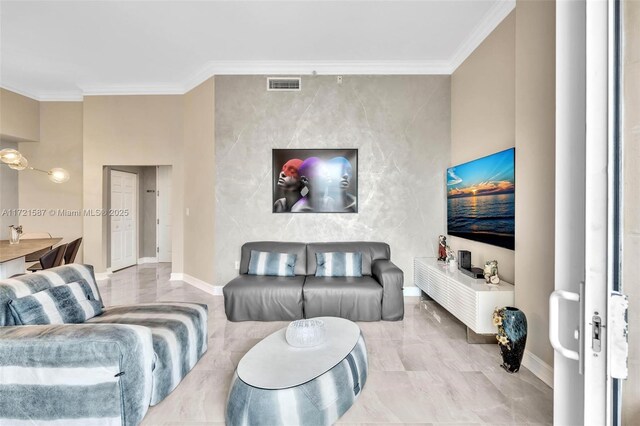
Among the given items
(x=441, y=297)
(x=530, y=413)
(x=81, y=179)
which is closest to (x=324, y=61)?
(x=441, y=297)

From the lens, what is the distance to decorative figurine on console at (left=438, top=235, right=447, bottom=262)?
3.86 meters

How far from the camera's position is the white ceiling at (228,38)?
9.73 feet

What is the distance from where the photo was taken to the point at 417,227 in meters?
4.10

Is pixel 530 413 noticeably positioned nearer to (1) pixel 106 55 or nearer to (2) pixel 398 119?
(2) pixel 398 119

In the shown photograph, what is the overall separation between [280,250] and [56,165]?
15.2ft

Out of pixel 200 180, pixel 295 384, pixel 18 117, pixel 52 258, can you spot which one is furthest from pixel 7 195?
pixel 295 384

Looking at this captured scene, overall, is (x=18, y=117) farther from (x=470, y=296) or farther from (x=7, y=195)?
(x=470, y=296)

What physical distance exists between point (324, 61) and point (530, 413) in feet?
13.6

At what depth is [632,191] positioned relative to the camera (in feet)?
2.72

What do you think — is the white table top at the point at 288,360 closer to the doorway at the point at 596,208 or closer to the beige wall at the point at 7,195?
the doorway at the point at 596,208

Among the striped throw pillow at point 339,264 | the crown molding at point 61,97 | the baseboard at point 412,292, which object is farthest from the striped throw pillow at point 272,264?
the crown molding at point 61,97

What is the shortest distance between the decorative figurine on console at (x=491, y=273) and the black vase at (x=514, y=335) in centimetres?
53

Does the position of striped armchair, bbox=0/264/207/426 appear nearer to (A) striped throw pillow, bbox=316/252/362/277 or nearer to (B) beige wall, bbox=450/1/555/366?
(A) striped throw pillow, bbox=316/252/362/277

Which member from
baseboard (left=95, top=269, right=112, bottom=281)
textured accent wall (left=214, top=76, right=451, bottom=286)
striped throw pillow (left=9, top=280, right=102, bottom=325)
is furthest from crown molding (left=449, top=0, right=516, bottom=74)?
baseboard (left=95, top=269, right=112, bottom=281)
